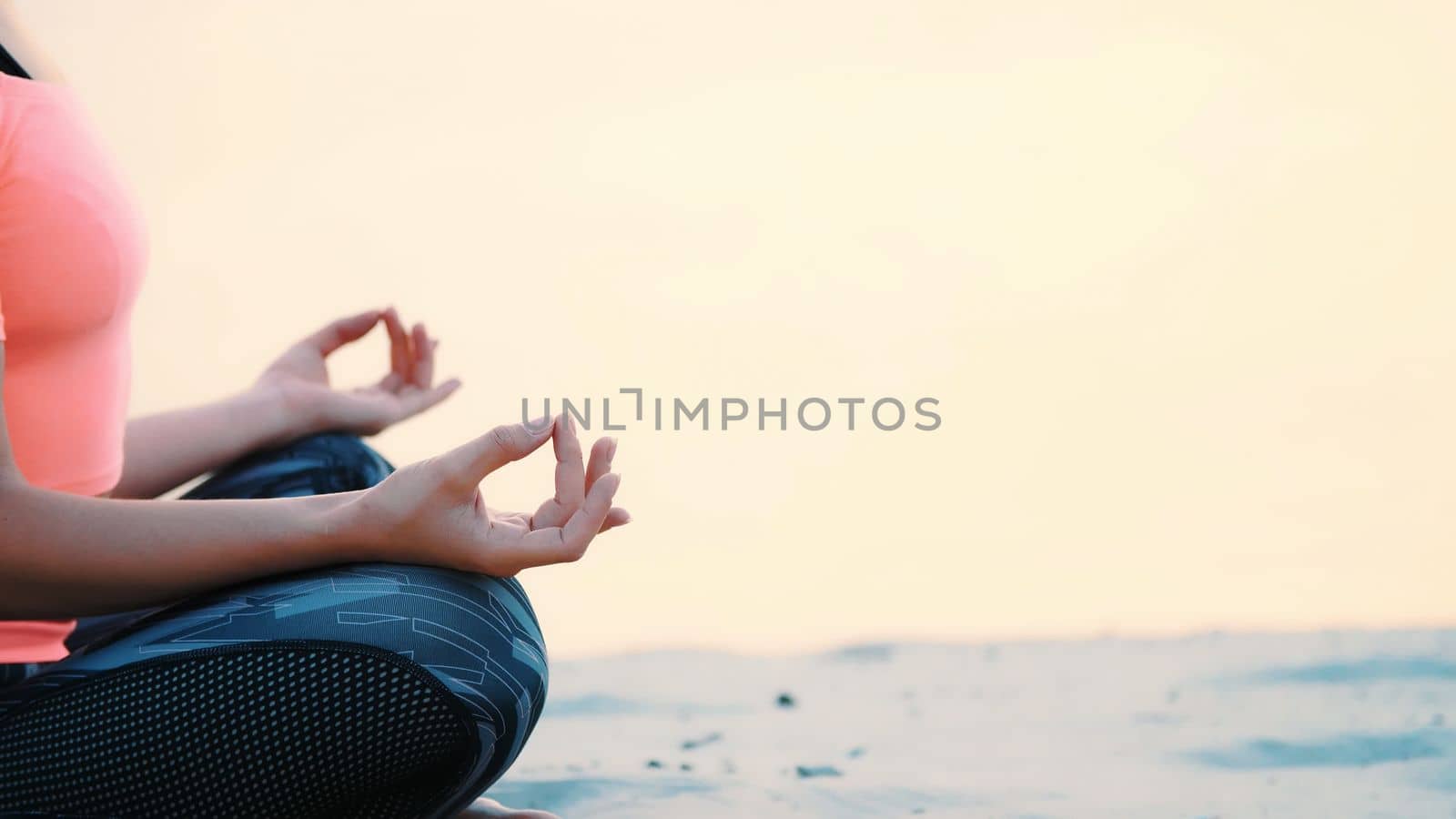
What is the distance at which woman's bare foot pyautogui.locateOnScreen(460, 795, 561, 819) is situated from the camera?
852mm

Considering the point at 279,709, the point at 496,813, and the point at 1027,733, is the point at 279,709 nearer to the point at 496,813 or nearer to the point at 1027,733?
the point at 496,813

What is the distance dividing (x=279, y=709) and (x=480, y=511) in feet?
0.47

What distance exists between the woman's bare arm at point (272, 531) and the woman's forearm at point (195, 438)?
36 centimetres

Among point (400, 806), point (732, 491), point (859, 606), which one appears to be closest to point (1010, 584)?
point (859, 606)

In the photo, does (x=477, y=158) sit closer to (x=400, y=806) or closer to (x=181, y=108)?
(x=181, y=108)

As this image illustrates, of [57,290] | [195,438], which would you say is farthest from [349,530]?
[195,438]

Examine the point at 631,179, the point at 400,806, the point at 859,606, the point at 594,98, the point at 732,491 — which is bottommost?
the point at 859,606

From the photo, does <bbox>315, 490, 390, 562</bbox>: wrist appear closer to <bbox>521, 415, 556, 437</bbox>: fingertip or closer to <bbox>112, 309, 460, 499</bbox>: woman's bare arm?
<bbox>521, 415, 556, 437</bbox>: fingertip

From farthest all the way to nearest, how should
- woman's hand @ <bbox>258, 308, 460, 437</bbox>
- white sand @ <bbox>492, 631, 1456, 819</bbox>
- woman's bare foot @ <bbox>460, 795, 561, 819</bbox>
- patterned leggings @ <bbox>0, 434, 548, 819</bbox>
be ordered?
woman's hand @ <bbox>258, 308, 460, 437</bbox>
white sand @ <bbox>492, 631, 1456, 819</bbox>
woman's bare foot @ <bbox>460, 795, 561, 819</bbox>
patterned leggings @ <bbox>0, 434, 548, 819</bbox>

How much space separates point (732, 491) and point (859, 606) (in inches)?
15.6

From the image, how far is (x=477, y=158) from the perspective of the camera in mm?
3189

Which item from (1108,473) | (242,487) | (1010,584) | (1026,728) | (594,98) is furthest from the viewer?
(594,98)

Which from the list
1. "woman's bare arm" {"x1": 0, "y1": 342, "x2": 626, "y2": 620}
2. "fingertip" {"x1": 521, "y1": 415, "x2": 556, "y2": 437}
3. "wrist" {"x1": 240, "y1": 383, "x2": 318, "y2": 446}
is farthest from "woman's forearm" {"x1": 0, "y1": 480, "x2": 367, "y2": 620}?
"wrist" {"x1": 240, "y1": 383, "x2": 318, "y2": 446}

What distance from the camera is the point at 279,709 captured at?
620mm
